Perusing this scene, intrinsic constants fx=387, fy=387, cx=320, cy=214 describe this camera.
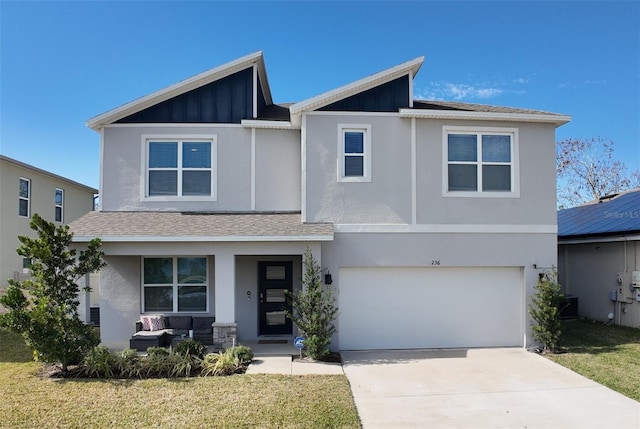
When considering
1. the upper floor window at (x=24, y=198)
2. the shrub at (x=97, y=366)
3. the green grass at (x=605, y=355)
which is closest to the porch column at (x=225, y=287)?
the shrub at (x=97, y=366)

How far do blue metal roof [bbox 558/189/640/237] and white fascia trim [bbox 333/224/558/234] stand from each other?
12.9ft

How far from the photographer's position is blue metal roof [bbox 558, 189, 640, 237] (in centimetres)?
1220

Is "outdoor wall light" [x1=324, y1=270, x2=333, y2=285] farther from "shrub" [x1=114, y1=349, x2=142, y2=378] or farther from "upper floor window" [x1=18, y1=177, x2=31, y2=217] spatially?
"upper floor window" [x1=18, y1=177, x2=31, y2=217]

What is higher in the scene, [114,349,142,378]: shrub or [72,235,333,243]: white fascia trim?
[72,235,333,243]: white fascia trim

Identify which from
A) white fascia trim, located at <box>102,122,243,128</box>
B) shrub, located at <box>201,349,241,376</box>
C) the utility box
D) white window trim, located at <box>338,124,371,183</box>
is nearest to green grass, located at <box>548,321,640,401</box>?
the utility box

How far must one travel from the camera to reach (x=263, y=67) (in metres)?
11.5

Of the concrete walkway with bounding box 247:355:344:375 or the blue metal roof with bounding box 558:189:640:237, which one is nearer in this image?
the concrete walkway with bounding box 247:355:344:375

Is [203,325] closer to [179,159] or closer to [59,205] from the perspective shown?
[179,159]

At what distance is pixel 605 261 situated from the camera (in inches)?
496

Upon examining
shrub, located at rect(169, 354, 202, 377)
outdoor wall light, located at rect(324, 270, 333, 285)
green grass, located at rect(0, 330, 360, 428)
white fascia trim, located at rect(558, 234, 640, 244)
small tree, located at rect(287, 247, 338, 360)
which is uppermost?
white fascia trim, located at rect(558, 234, 640, 244)

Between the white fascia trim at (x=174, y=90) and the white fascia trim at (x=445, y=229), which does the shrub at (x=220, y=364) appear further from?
the white fascia trim at (x=174, y=90)

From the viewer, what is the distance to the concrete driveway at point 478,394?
5.71 meters

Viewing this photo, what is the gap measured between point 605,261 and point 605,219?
190cm

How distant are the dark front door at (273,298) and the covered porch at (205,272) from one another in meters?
0.03
